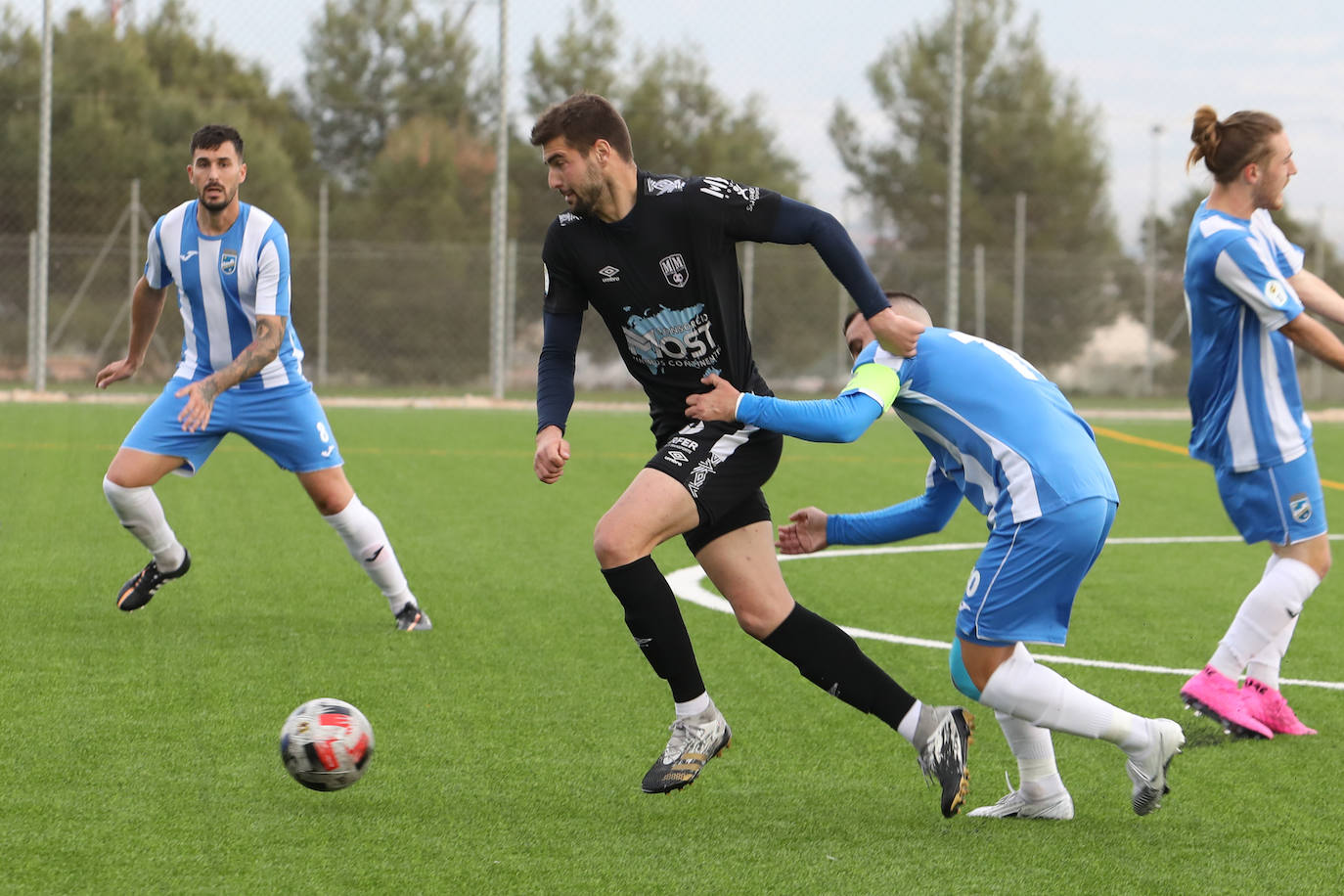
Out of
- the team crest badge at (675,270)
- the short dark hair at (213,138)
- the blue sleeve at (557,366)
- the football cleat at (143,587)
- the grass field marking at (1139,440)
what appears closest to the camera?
the team crest badge at (675,270)

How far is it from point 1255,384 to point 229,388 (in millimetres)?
3762

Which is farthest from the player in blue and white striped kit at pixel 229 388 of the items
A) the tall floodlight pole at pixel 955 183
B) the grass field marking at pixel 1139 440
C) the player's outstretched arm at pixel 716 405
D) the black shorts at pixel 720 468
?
the tall floodlight pole at pixel 955 183

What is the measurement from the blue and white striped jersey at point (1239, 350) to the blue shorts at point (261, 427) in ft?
10.9

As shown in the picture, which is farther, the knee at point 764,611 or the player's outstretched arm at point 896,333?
the knee at point 764,611

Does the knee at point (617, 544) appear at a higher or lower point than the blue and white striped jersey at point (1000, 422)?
lower

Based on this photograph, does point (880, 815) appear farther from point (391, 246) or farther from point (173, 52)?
point (173, 52)

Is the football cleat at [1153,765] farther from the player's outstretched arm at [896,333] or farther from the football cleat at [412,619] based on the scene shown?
the football cleat at [412,619]

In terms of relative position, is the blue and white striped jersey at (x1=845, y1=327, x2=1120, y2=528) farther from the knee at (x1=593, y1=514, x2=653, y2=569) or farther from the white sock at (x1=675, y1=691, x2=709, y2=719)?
the white sock at (x1=675, y1=691, x2=709, y2=719)

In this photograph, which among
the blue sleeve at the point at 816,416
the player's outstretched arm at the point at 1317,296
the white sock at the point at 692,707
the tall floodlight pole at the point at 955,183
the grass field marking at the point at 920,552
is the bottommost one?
the grass field marking at the point at 920,552

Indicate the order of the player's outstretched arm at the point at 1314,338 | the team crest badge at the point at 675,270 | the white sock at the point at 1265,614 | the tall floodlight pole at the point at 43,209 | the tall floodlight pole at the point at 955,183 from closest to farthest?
the team crest badge at the point at 675,270, the player's outstretched arm at the point at 1314,338, the white sock at the point at 1265,614, the tall floodlight pole at the point at 43,209, the tall floodlight pole at the point at 955,183

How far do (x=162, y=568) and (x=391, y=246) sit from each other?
17.6m

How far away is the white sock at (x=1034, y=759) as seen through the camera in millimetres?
4125

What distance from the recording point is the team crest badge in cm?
433

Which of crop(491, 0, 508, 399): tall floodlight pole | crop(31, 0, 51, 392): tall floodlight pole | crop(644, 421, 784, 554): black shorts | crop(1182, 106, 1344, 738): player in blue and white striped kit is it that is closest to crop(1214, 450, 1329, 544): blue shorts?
crop(1182, 106, 1344, 738): player in blue and white striped kit
